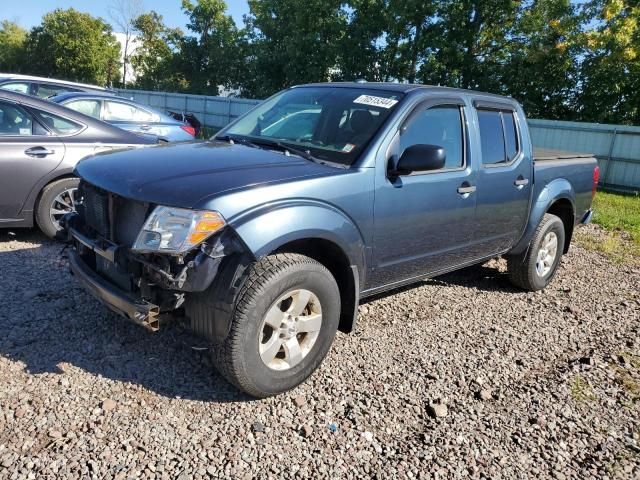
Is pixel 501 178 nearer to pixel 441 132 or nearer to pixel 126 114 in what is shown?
pixel 441 132

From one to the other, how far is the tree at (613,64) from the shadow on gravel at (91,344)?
21.9m

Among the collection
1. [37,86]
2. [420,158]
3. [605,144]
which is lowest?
[420,158]

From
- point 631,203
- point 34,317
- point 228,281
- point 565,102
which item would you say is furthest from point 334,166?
point 565,102

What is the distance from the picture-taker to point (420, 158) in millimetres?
3484

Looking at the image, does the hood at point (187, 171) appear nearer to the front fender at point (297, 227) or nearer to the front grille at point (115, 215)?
the front grille at point (115, 215)

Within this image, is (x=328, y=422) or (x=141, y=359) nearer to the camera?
(x=328, y=422)

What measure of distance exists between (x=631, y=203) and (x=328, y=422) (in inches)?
440

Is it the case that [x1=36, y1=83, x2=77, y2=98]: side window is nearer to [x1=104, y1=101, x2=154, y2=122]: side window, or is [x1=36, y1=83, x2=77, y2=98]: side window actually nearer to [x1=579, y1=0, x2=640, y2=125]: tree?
[x1=104, y1=101, x2=154, y2=122]: side window

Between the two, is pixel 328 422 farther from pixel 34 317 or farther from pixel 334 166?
pixel 34 317

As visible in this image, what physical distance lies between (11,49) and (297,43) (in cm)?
3635

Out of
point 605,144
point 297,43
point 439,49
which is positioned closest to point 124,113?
point 605,144

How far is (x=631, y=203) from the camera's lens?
38.7 feet

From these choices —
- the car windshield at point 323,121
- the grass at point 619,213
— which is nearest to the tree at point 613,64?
the grass at point 619,213

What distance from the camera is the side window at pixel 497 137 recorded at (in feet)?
14.8
